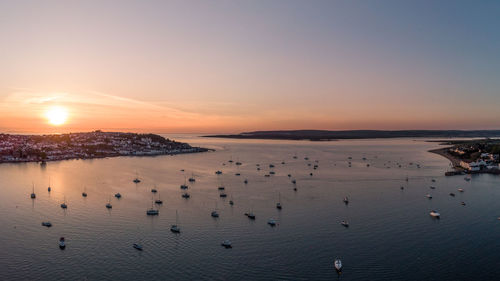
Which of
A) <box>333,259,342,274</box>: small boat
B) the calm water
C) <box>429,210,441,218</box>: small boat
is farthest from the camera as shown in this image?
<box>429,210,441,218</box>: small boat

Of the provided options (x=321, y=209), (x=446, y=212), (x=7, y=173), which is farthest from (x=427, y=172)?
(x=7, y=173)

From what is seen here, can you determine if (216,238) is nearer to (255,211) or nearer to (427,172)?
(255,211)

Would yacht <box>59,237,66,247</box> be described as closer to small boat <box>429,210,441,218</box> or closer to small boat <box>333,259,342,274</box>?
small boat <box>333,259,342,274</box>

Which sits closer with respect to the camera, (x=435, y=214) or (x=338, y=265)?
(x=338, y=265)

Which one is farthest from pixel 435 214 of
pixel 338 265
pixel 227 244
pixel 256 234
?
pixel 227 244

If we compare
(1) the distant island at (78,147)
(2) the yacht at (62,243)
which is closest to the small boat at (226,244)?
(2) the yacht at (62,243)

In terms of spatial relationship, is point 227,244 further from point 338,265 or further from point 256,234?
point 338,265

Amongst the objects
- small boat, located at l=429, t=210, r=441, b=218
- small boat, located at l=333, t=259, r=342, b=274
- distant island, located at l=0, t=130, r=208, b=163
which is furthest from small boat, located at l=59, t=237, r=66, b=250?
distant island, located at l=0, t=130, r=208, b=163
